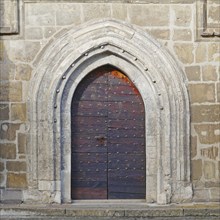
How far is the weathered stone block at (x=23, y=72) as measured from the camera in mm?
8219

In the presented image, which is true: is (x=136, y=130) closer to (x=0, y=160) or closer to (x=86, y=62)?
(x=86, y=62)

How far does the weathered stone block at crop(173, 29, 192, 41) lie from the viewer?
8.24 metres

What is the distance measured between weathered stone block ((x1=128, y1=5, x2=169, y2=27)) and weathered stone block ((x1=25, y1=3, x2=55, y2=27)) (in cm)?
103

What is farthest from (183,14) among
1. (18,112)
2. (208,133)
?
(18,112)

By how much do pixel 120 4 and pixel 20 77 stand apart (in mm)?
1630

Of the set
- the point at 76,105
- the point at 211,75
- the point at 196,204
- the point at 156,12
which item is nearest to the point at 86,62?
the point at 76,105

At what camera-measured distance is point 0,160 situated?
27.0 feet

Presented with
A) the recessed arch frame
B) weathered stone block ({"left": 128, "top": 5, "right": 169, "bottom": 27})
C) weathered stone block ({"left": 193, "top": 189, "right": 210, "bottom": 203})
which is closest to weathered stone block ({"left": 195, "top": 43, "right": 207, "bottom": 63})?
the recessed arch frame

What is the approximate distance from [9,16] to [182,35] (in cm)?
229

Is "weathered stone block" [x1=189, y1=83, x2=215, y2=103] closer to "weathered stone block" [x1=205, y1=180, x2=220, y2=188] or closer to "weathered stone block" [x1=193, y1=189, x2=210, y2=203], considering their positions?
"weathered stone block" [x1=205, y1=180, x2=220, y2=188]

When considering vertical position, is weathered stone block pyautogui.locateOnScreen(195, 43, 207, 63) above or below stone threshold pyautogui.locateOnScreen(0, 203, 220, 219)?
above

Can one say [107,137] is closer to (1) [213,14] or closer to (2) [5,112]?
(2) [5,112]

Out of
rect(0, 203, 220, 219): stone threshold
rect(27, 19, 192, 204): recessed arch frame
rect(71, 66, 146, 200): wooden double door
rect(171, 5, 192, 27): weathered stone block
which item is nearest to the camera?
rect(0, 203, 220, 219): stone threshold

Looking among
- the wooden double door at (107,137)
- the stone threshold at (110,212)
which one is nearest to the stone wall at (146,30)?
the stone threshold at (110,212)
